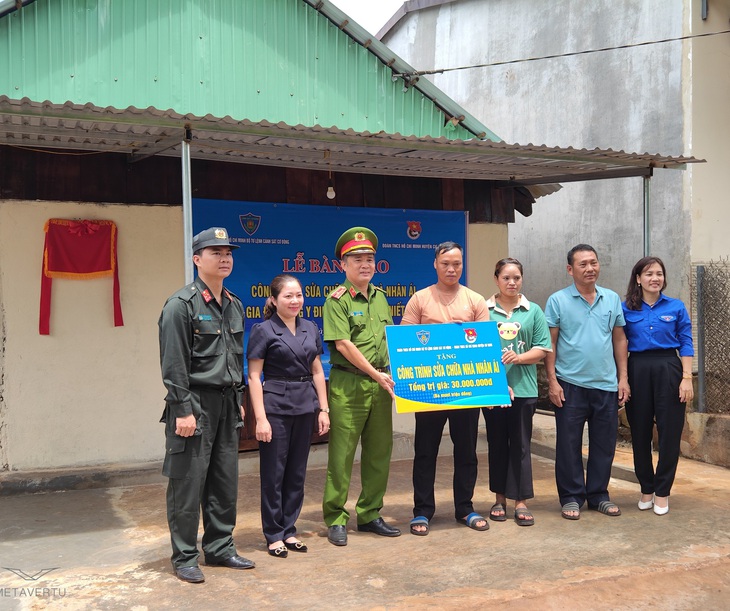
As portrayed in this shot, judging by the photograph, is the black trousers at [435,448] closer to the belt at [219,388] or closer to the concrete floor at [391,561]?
the concrete floor at [391,561]

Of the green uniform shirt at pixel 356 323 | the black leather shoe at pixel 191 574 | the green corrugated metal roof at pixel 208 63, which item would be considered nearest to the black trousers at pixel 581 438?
the green uniform shirt at pixel 356 323

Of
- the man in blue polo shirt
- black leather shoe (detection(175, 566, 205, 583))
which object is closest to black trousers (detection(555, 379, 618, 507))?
the man in blue polo shirt

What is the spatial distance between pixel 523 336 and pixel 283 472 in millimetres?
1889

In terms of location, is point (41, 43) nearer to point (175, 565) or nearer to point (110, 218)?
point (110, 218)

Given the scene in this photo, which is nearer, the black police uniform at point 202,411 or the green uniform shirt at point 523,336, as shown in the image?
the black police uniform at point 202,411

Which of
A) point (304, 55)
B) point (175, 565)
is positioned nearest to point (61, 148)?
point (304, 55)

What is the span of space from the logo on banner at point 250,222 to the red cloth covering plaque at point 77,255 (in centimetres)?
107

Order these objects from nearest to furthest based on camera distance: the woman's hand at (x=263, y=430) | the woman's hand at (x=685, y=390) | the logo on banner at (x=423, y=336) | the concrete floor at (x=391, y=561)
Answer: the concrete floor at (x=391, y=561), the woman's hand at (x=263, y=430), the logo on banner at (x=423, y=336), the woman's hand at (x=685, y=390)

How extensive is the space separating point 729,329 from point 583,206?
2.92 m

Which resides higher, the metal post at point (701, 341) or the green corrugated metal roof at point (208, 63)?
the green corrugated metal roof at point (208, 63)

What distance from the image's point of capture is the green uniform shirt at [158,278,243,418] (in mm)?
4363

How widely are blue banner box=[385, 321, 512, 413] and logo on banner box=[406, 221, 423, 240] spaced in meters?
2.58

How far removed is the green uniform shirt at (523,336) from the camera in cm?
553

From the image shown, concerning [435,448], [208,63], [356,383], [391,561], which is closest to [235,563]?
[391,561]
